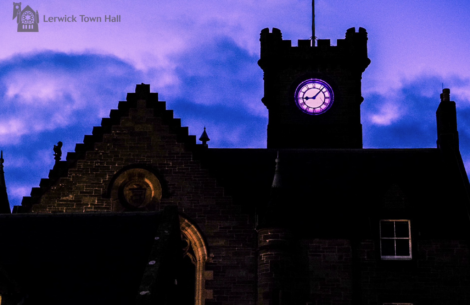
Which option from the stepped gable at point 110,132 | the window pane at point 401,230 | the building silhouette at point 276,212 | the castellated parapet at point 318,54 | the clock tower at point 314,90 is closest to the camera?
the building silhouette at point 276,212

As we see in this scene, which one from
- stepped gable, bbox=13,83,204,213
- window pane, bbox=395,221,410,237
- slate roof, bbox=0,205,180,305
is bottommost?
slate roof, bbox=0,205,180,305

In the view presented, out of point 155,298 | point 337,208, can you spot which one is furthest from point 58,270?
point 337,208

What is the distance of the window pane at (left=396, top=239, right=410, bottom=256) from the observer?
3328cm

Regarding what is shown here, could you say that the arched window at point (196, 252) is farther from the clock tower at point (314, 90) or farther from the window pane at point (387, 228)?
the clock tower at point (314, 90)

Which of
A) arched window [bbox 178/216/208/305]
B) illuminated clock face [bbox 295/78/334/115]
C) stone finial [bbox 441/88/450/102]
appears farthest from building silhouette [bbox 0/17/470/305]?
illuminated clock face [bbox 295/78/334/115]

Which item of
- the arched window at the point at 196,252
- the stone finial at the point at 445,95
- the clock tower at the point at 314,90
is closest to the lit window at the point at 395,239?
the arched window at the point at 196,252

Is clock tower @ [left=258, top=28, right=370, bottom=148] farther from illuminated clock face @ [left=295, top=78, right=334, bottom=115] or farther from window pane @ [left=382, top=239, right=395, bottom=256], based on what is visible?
window pane @ [left=382, top=239, right=395, bottom=256]

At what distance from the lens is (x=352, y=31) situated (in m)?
49.8

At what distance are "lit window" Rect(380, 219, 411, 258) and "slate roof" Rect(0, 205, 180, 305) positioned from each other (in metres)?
9.61

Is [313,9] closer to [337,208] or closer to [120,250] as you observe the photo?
[337,208]

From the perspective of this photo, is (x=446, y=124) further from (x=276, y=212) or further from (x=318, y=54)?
(x=276, y=212)

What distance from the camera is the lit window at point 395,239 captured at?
109 feet

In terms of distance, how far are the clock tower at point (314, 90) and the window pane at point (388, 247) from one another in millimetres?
13663

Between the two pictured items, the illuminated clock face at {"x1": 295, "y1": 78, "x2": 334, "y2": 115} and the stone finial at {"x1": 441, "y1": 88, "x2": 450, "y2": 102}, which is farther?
the illuminated clock face at {"x1": 295, "y1": 78, "x2": 334, "y2": 115}
